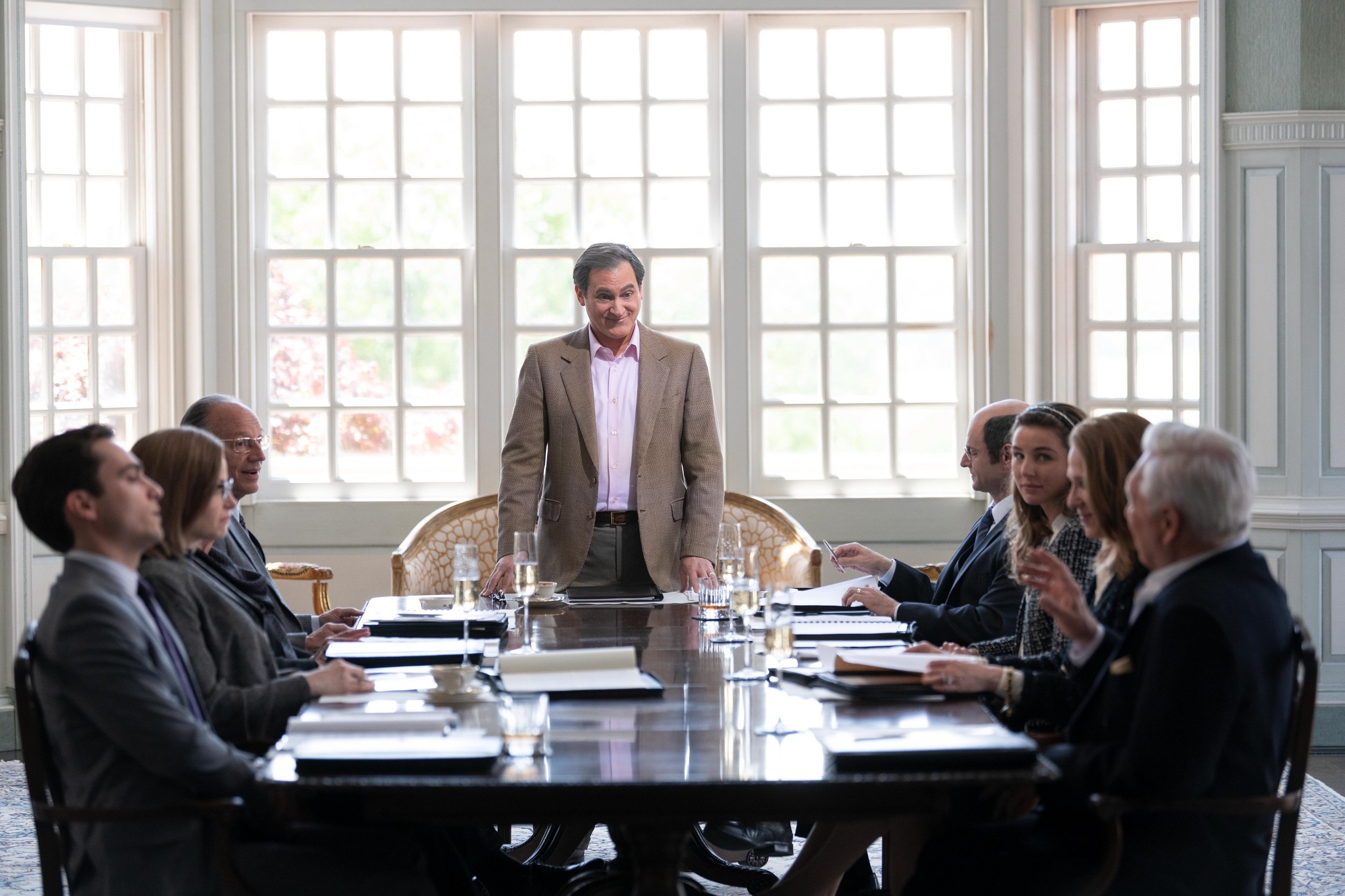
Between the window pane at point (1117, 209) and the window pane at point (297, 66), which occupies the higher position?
the window pane at point (297, 66)

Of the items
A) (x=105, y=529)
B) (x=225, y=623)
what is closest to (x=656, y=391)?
(x=225, y=623)

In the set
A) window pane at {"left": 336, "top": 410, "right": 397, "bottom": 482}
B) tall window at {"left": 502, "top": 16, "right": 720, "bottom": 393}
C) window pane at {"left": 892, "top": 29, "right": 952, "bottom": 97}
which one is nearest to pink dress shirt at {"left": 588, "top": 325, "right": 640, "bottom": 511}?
tall window at {"left": 502, "top": 16, "right": 720, "bottom": 393}

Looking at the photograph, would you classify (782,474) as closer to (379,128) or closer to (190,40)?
(379,128)

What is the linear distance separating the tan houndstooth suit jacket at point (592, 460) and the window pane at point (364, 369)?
170 centimetres

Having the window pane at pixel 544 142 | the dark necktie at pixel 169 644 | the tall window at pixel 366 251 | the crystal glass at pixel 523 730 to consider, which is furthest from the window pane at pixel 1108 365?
the dark necktie at pixel 169 644

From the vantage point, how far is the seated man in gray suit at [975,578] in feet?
10.0

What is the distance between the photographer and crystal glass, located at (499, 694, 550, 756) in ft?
6.72

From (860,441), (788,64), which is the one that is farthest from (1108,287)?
(788,64)

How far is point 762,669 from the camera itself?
2.72m

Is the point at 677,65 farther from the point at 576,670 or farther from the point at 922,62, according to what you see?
the point at 576,670

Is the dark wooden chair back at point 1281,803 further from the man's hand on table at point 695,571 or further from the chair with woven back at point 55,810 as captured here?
the man's hand on table at point 695,571

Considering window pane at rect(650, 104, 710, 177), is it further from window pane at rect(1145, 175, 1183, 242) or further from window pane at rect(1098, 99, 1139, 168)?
window pane at rect(1145, 175, 1183, 242)

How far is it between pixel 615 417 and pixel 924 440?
1.99 m

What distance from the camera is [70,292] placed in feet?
18.8
